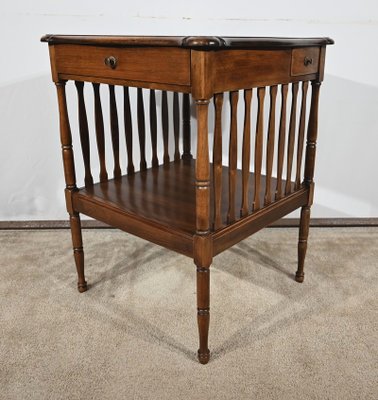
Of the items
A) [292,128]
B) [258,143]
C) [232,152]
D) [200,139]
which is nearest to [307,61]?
[292,128]

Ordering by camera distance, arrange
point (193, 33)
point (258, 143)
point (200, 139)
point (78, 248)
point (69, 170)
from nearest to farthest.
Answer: point (200, 139) → point (258, 143) → point (69, 170) → point (78, 248) → point (193, 33)

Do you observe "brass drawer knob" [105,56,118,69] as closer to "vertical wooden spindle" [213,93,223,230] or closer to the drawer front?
the drawer front

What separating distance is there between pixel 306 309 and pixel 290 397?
413mm

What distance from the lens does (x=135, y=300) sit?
1633 millimetres

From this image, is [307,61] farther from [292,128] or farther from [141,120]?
[141,120]

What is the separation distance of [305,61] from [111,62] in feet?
1.87

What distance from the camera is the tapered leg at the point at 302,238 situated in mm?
1636

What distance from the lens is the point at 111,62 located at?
1237 mm

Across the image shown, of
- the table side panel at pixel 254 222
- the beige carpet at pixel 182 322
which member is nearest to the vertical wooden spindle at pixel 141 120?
the beige carpet at pixel 182 322

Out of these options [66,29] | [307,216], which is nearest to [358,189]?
[307,216]

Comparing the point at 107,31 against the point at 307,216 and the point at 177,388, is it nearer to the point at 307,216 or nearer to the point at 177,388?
the point at 307,216

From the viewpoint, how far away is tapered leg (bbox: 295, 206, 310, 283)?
164 cm

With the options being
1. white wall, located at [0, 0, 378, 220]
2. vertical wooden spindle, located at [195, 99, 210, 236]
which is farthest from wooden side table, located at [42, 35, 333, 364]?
white wall, located at [0, 0, 378, 220]

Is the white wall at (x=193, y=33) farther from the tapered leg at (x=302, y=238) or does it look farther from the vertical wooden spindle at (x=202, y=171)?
the vertical wooden spindle at (x=202, y=171)
